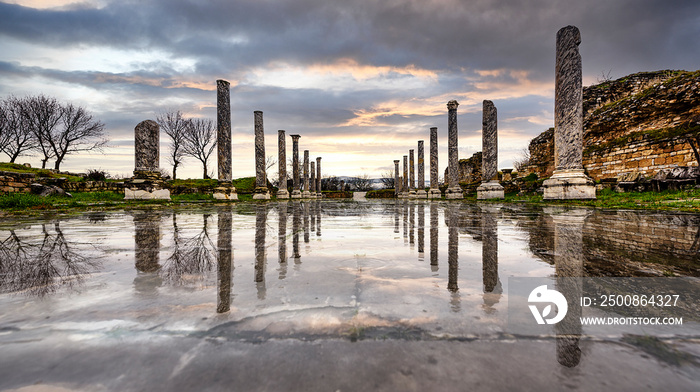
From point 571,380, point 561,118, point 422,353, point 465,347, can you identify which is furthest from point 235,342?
point 561,118

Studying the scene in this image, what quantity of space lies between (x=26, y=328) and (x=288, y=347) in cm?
95

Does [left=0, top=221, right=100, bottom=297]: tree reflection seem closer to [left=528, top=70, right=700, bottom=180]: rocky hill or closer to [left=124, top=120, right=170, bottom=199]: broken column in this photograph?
[left=124, top=120, right=170, bottom=199]: broken column

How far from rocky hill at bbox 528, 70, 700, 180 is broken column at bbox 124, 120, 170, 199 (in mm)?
18974

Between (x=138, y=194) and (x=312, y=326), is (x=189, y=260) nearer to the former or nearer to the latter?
(x=312, y=326)

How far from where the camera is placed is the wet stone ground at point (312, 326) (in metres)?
0.72

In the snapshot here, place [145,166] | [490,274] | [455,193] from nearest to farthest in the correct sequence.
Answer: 1. [490,274]
2. [145,166]
3. [455,193]

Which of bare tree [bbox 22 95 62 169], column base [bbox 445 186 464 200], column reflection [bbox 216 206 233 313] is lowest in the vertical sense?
column reflection [bbox 216 206 233 313]

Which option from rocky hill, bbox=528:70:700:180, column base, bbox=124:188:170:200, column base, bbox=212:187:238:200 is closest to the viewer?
column base, bbox=124:188:170:200

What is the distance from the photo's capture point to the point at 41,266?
1.81 metres

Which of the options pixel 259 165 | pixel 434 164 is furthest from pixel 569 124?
pixel 259 165

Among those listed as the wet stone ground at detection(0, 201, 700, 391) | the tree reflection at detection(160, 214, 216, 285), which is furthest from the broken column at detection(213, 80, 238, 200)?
the wet stone ground at detection(0, 201, 700, 391)

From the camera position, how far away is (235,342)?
2.84 ft

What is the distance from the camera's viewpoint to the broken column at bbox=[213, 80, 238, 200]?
1295 centimetres

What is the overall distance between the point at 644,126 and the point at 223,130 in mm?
19742
